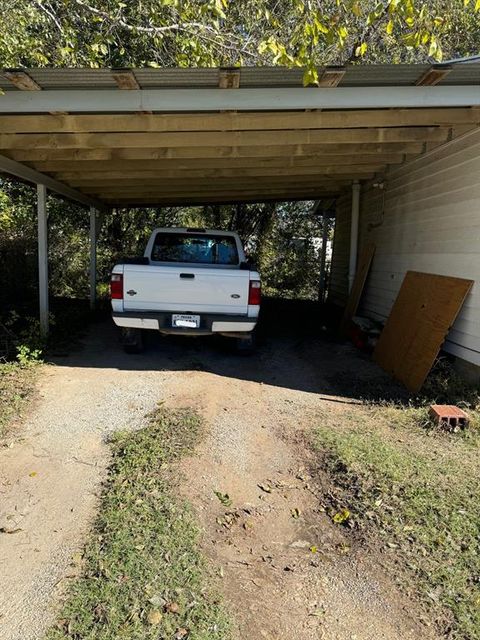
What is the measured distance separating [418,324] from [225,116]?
3612mm

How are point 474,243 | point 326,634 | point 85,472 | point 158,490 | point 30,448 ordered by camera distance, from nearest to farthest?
point 326,634
point 158,490
point 85,472
point 30,448
point 474,243

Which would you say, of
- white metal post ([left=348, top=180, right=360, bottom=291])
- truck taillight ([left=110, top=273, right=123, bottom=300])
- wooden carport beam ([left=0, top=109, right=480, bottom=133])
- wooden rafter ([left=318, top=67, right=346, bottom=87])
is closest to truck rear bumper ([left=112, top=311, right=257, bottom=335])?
truck taillight ([left=110, top=273, right=123, bottom=300])

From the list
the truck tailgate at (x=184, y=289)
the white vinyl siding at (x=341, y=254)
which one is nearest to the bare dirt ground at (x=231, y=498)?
the truck tailgate at (x=184, y=289)

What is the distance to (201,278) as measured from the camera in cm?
609

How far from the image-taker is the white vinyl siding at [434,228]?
554 centimetres

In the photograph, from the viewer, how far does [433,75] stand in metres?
4.46

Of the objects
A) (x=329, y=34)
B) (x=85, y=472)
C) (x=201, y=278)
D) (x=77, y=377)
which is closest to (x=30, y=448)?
(x=85, y=472)

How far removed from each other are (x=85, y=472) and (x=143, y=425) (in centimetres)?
90

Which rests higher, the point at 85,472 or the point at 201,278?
the point at 201,278

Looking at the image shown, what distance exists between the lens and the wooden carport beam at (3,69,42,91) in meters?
4.21

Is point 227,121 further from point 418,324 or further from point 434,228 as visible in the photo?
point 418,324

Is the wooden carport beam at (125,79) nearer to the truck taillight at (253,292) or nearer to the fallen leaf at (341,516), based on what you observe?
the truck taillight at (253,292)

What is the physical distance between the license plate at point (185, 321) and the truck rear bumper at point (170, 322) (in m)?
0.04

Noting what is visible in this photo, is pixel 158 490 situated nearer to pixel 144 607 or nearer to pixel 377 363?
pixel 144 607
